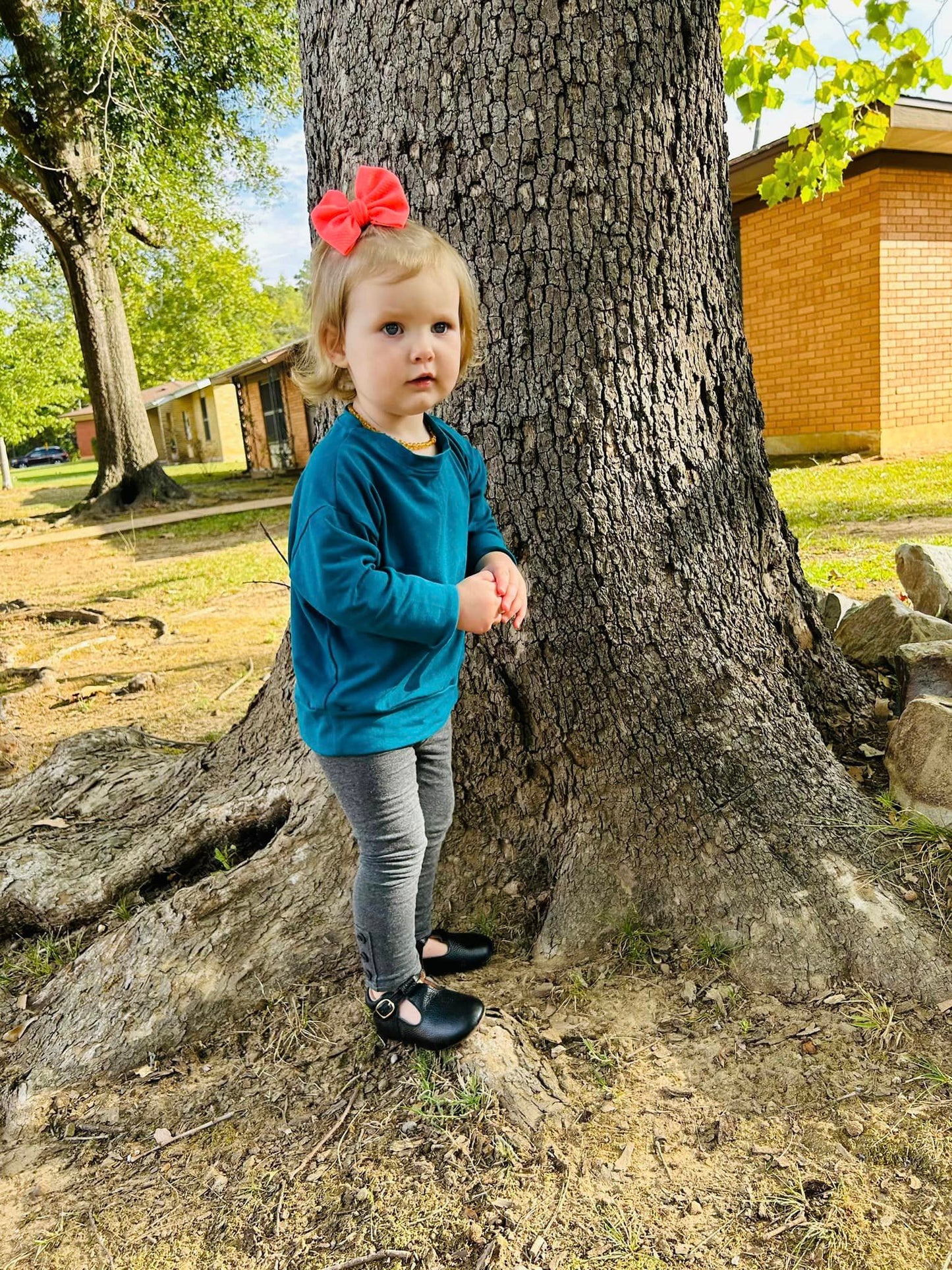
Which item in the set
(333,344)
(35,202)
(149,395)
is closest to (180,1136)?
(333,344)

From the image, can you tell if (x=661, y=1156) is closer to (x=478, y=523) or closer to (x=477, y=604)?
(x=477, y=604)

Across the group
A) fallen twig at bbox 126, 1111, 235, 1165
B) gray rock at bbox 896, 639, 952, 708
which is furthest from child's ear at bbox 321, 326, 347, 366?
gray rock at bbox 896, 639, 952, 708

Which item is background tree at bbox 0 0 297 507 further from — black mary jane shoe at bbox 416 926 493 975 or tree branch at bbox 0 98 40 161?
black mary jane shoe at bbox 416 926 493 975

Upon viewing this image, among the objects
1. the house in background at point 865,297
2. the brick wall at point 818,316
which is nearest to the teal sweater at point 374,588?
the house in background at point 865,297

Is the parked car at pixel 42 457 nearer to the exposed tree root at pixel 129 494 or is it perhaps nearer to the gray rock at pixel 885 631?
the exposed tree root at pixel 129 494

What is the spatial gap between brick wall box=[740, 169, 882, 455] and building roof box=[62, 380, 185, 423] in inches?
1861

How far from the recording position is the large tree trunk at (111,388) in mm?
A: 16203

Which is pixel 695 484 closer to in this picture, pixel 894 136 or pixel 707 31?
pixel 707 31

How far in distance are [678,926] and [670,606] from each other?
2.62 feet

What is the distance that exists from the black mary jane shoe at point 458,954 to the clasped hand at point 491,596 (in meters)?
0.85

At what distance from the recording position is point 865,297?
1164 centimetres

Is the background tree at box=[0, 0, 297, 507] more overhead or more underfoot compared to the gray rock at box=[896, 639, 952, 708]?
more overhead

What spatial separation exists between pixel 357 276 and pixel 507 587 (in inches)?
26.8

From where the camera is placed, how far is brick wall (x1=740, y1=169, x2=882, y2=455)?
38.2 ft
